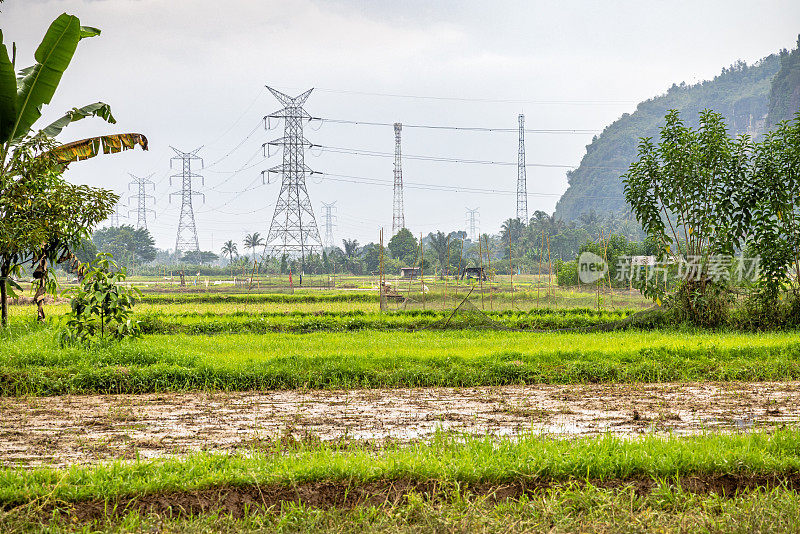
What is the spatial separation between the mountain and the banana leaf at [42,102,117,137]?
521 feet

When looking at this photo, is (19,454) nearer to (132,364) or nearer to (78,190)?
(132,364)

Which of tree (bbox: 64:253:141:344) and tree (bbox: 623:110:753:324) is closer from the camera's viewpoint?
tree (bbox: 64:253:141:344)

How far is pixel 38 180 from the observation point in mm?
11133

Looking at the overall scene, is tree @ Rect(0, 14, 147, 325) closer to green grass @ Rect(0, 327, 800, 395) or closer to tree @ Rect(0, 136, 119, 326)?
tree @ Rect(0, 136, 119, 326)

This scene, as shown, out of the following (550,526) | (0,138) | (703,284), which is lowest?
(550,526)

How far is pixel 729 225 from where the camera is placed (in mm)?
14586

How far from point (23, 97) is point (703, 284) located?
14275mm

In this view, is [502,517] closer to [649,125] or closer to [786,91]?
[786,91]

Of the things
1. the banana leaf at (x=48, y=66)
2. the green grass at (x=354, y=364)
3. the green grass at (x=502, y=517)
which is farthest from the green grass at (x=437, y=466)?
the banana leaf at (x=48, y=66)

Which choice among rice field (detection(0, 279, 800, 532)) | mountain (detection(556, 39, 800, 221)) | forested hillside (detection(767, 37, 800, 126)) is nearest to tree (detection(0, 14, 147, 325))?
rice field (detection(0, 279, 800, 532))

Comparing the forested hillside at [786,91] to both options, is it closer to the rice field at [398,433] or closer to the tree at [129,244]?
the tree at [129,244]

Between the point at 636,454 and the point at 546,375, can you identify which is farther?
the point at 546,375

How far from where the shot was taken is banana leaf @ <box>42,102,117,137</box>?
13016 millimetres

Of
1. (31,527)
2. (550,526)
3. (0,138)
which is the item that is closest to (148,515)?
(31,527)
